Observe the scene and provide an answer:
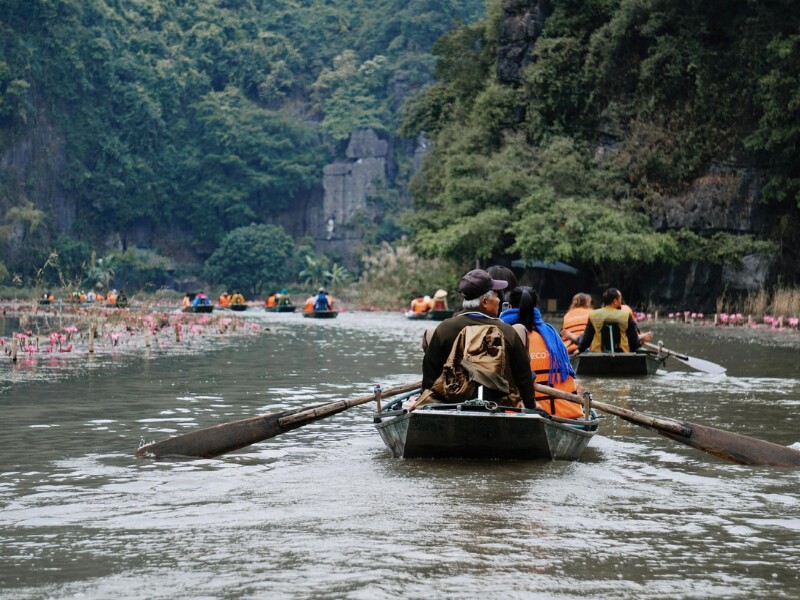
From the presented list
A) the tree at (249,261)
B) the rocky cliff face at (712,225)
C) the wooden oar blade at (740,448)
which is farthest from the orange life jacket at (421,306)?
the tree at (249,261)

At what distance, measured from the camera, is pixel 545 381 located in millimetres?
11430

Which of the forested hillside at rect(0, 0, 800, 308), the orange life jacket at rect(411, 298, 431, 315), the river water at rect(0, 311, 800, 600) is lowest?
the river water at rect(0, 311, 800, 600)

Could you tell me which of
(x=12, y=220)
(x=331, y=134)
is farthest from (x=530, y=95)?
(x=331, y=134)

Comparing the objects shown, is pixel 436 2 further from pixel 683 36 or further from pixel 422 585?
pixel 422 585

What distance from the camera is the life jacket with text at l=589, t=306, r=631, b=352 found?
18406 mm

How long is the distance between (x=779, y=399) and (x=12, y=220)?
7595 centimetres

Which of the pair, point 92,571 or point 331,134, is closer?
point 92,571

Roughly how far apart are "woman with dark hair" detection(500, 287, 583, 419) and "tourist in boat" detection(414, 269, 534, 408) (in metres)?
1.09

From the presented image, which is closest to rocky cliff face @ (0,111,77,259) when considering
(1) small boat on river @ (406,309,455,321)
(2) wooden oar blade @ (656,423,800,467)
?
(1) small boat on river @ (406,309,455,321)

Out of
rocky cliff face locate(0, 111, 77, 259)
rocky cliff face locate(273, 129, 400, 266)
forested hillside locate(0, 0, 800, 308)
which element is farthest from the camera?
rocky cliff face locate(273, 129, 400, 266)

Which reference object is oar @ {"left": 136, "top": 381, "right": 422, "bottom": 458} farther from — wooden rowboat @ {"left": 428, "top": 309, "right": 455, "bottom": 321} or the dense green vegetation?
wooden rowboat @ {"left": 428, "top": 309, "right": 455, "bottom": 321}

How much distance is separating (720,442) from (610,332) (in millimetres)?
7918

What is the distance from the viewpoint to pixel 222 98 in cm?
10731

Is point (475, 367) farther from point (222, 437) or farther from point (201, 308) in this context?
point (201, 308)
